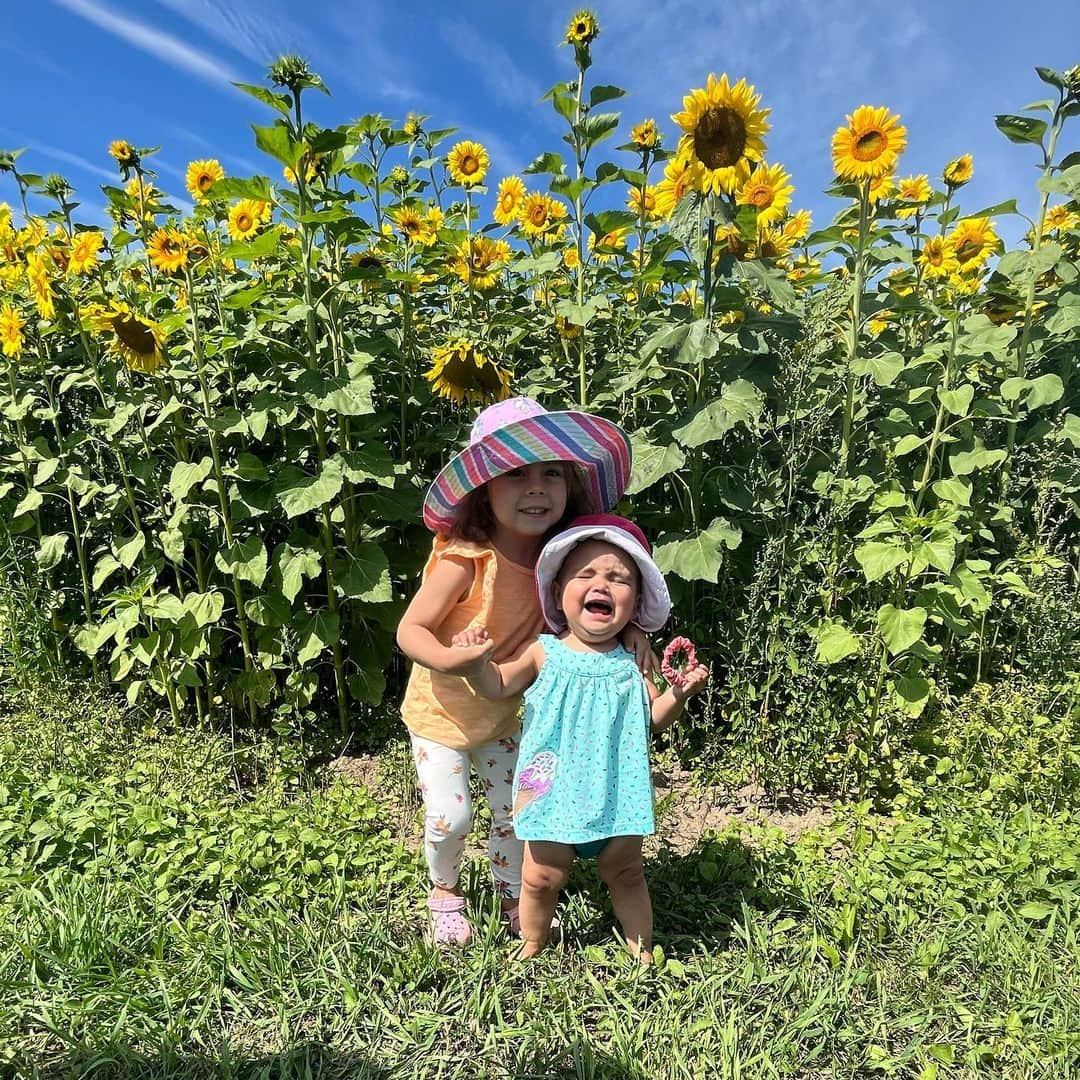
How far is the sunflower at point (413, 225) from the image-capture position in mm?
3387

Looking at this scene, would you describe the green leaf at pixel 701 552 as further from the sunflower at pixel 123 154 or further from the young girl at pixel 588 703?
the sunflower at pixel 123 154

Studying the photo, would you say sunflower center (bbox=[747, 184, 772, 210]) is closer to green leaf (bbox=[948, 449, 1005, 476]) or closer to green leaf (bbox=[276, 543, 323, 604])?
green leaf (bbox=[948, 449, 1005, 476])

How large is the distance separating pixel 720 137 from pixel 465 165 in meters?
1.69

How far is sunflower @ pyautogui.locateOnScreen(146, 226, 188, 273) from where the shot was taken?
2883 millimetres

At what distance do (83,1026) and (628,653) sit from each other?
1605 mm

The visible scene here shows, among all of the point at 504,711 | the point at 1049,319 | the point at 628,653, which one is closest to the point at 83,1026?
the point at 504,711

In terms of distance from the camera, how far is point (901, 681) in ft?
9.32

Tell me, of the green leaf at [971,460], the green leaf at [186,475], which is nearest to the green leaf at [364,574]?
the green leaf at [186,475]

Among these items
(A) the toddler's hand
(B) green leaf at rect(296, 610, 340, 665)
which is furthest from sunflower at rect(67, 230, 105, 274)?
(A) the toddler's hand

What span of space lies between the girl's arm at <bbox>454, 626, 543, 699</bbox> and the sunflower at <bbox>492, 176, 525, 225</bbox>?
263 cm

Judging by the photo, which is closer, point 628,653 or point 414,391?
point 628,653

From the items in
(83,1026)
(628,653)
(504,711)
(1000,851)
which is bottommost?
(83,1026)

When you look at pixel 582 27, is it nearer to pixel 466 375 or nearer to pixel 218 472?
pixel 466 375

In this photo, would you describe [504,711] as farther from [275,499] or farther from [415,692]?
[275,499]
